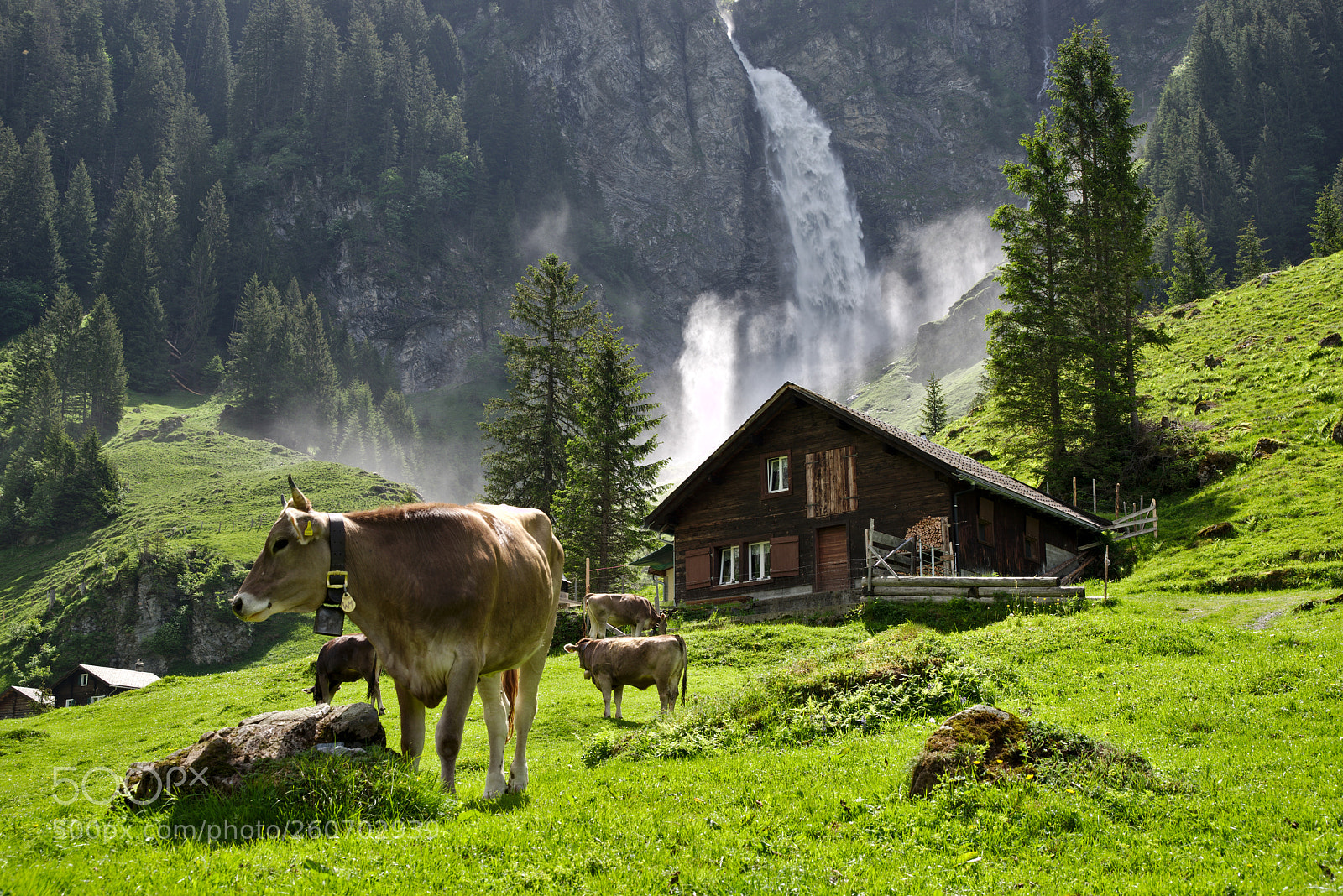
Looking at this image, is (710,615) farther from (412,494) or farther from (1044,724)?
(412,494)

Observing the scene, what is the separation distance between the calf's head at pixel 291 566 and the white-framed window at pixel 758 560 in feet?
96.7

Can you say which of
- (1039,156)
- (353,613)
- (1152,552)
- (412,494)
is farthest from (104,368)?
(353,613)

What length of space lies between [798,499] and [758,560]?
3.07 metres

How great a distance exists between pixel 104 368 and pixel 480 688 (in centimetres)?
14156

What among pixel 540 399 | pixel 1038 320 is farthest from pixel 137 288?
pixel 1038 320

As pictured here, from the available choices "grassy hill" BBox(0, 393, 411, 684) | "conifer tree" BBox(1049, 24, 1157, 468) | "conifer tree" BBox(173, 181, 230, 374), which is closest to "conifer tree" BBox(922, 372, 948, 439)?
"conifer tree" BBox(1049, 24, 1157, 468)

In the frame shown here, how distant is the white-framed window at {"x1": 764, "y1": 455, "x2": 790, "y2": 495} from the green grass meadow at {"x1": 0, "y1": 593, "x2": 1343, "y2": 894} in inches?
851

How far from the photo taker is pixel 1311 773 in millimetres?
9477

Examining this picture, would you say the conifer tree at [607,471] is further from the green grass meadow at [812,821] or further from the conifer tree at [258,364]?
the conifer tree at [258,364]

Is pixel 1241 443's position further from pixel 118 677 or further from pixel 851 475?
pixel 118 677

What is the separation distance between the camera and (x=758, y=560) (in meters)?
37.0

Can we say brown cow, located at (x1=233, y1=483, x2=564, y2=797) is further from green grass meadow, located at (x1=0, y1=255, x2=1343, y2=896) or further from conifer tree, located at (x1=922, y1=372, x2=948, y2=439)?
conifer tree, located at (x1=922, y1=372, x2=948, y2=439)

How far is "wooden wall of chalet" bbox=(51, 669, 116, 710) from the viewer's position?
60.2 meters

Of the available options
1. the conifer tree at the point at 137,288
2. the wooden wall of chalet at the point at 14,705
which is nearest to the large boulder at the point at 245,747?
the wooden wall of chalet at the point at 14,705
